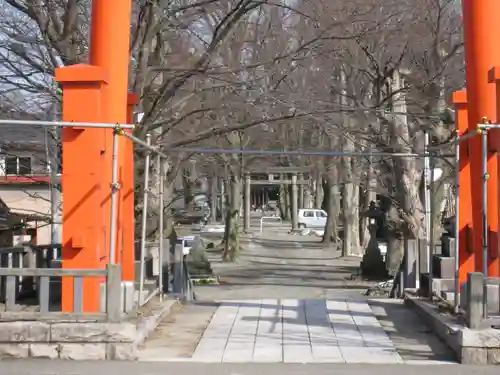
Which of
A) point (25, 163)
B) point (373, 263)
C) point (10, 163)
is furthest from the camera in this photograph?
point (373, 263)

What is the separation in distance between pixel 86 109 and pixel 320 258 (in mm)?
29463

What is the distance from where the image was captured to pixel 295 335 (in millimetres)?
9828

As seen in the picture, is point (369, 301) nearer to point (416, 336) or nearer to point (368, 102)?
point (416, 336)

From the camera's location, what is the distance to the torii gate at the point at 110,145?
9.03m

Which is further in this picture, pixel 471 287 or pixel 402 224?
pixel 402 224

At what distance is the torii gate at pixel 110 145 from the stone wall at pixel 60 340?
0.73 metres

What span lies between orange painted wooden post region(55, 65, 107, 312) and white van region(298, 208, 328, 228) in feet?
175

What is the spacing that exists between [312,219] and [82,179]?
54561 mm

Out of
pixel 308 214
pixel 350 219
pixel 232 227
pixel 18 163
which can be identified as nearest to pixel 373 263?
pixel 232 227

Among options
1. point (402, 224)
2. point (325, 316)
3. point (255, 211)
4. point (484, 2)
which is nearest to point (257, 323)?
point (325, 316)

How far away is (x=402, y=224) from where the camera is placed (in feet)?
74.0

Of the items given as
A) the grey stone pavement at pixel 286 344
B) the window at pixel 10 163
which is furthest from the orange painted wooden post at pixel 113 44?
the window at pixel 10 163

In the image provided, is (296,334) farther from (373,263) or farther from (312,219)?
(312,219)

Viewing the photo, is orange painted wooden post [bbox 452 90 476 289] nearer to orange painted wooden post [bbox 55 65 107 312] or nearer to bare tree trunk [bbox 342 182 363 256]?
orange painted wooden post [bbox 55 65 107 312]
